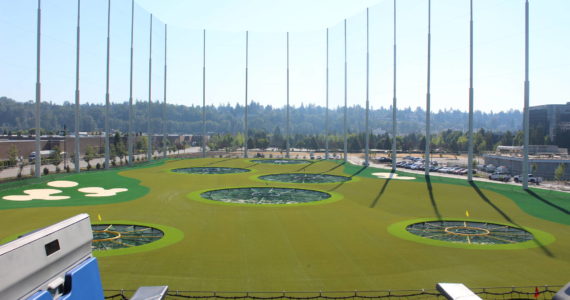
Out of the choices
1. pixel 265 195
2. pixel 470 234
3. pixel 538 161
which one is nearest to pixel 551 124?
pixel 538 161

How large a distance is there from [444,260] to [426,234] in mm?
4390

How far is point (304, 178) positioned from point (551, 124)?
74.3m

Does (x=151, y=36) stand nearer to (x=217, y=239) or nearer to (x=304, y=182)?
(x=304, y=182)

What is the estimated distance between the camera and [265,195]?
105ft

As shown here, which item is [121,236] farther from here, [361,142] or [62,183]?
[361,142]

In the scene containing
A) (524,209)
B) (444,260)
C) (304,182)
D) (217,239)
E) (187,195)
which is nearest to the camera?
(444,260)

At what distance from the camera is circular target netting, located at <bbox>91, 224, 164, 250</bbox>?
1781cm

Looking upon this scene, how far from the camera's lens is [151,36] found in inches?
2248

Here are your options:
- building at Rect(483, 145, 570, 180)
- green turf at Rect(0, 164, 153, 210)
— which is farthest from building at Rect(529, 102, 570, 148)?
green turf at Rect(0, 164, 153, 210)

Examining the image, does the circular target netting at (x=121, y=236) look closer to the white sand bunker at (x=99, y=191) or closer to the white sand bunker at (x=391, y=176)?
the white sand bunker at (x=99, y=191)

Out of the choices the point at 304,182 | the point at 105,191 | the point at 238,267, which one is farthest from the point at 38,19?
the point at 238,267

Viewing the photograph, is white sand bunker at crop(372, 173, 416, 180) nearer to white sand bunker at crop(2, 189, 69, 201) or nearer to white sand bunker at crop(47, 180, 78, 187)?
white sand bunker at crop(47, 180, 78, 187)

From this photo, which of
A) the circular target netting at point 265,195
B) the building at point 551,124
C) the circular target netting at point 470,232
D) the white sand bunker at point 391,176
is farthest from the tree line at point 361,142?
the circular target netting at point 470,232

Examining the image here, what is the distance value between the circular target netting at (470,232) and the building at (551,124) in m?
78.7
